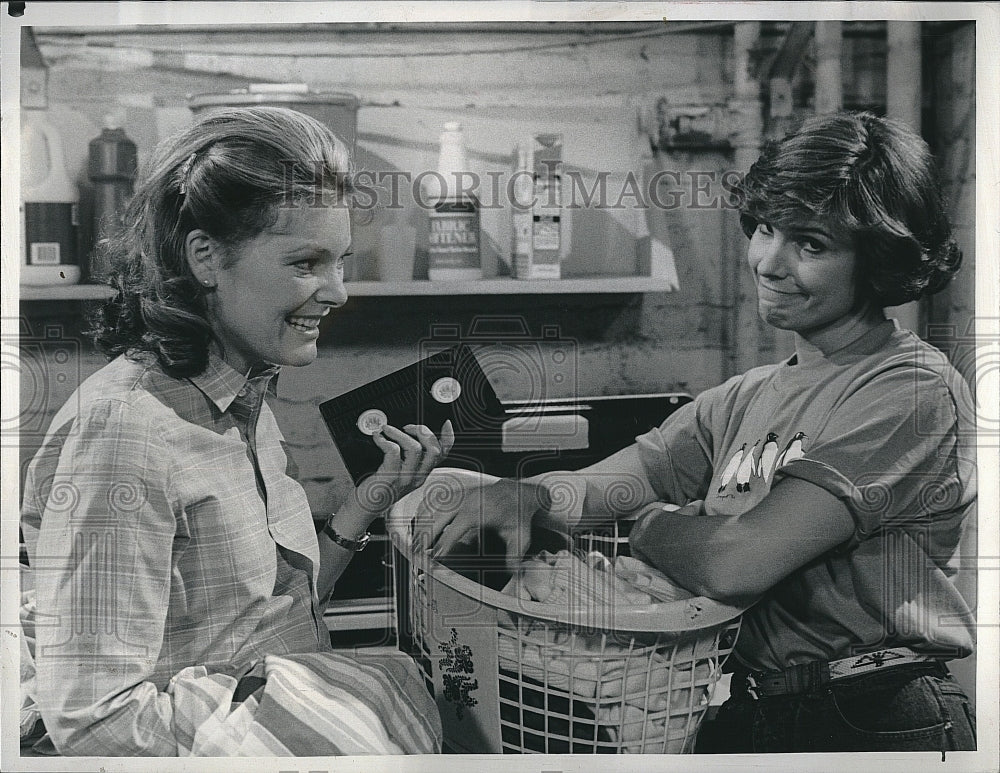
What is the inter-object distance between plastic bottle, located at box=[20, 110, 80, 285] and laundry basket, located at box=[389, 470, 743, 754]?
916 millimetres

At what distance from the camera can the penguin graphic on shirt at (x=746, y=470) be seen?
2.25 metres

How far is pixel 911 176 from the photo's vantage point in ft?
7.33

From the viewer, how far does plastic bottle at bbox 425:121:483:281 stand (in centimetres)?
225

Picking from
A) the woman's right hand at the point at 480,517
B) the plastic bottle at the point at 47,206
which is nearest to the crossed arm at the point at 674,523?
the woman's right hand at the point at 480,517

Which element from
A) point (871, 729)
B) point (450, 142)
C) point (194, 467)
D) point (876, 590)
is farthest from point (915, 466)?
point (194, 467)

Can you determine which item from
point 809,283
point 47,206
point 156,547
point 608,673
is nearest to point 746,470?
point 809,283

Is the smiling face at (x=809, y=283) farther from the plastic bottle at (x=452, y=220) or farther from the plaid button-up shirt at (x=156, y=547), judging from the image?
the plaid button-up shirt at (x=156, y=547)

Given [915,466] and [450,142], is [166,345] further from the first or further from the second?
[915,466]

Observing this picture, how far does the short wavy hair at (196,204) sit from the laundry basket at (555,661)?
25.3 inches

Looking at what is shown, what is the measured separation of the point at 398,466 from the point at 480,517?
21 centimetres

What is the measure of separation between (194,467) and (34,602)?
0.49 meters

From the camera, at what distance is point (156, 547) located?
2.22 metres

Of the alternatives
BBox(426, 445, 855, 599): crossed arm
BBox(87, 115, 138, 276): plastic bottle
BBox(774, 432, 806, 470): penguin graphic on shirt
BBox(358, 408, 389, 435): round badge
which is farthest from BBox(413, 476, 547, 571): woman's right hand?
BBox(87, 115, 138, 276): plastic bottle

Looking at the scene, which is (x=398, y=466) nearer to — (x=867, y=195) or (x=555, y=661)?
(x=555, y=661)
